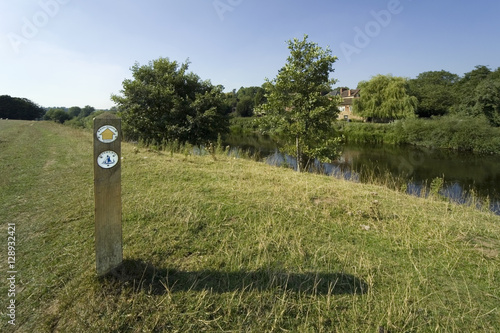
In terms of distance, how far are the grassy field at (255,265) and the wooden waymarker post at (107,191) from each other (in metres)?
0.25

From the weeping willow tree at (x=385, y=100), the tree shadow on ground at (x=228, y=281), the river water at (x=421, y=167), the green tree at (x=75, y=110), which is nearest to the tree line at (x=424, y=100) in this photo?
the weeping willow tree at (x=385, y=100)

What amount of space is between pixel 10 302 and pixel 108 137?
174cm

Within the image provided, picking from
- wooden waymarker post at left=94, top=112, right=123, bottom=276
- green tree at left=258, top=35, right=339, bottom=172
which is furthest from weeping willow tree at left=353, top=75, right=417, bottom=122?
wooden waymarker post at left=94, top=112, right=123, bottom=276

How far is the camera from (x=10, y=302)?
238 centimetres

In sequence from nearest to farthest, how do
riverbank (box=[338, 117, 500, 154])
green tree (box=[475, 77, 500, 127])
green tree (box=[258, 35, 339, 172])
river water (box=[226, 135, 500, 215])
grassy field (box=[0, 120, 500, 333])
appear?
grassy field (box=[0, 120, 500, 333])
green tree (box=[258, 35, 339, 172])
river water (box=[226, 135, 500, 215])
riverbank (box=[338, 117, 500, 154])
green tree (box=[475, 77, 500, 127])

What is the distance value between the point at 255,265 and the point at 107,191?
1.76m

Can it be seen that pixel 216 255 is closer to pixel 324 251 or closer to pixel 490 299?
pixel 324 251

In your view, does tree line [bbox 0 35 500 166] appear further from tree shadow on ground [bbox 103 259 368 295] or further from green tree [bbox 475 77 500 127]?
tree shadow on ground [bbox 103 259 368 295]

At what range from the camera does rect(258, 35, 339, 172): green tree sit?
10258mm

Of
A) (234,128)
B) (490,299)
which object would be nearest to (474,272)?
(490,299)

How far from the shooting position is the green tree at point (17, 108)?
69562mm

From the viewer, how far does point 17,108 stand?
71.8 m

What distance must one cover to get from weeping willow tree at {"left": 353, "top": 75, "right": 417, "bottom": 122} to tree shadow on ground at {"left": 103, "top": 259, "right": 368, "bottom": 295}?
40.1 m

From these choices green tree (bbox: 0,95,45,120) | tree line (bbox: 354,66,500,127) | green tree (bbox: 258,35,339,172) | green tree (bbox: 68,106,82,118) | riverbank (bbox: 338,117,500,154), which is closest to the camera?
green tree (bbox: 258,35,339,172)
